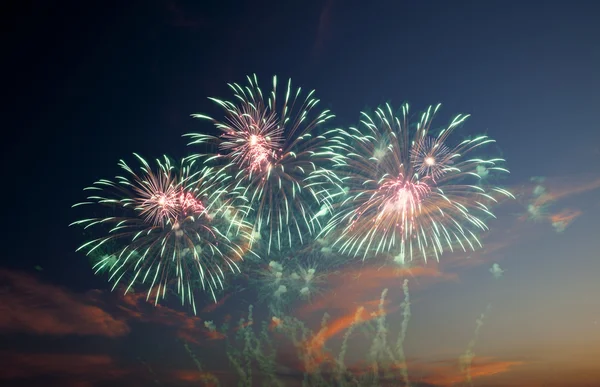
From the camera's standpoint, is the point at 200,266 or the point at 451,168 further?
the point at 200,266

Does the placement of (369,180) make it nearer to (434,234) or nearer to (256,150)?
(434,234)

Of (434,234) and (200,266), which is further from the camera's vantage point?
(200,266)

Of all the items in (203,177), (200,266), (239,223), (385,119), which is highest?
(385,119)

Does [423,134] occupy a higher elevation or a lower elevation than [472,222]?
higher

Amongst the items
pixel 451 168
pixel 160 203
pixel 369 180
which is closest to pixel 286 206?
pixel 369 180

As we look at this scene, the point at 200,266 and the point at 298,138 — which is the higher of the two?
the point at 298,138

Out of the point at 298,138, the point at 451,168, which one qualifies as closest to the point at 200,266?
the point at 298,138

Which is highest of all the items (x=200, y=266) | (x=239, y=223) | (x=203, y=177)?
(x=203, y=177)

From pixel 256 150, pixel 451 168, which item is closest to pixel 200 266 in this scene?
pixel 256 150

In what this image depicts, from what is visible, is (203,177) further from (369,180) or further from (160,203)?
(369,180)
